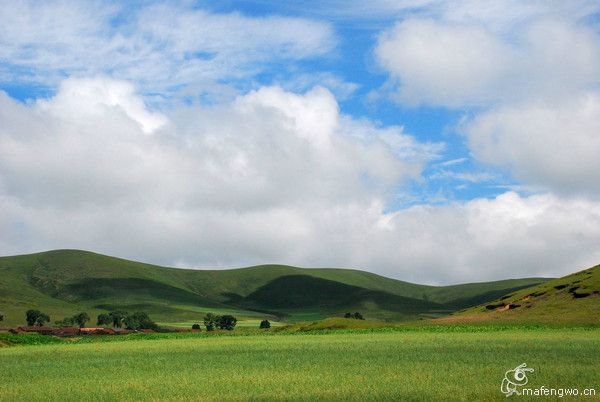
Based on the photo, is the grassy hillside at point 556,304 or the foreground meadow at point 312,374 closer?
the foreground meadow at point 312,374

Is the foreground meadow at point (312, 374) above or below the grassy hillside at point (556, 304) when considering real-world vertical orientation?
below

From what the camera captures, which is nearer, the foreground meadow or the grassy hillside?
the foreground meadow

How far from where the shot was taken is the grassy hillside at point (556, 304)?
335 feet

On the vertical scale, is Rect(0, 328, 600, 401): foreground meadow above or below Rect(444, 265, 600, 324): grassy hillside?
below

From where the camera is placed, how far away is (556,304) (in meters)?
115

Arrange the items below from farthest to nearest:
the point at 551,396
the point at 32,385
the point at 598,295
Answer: the point at 598,295 < the point at 32,385 < the point at 551,396

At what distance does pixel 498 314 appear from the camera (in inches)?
4599

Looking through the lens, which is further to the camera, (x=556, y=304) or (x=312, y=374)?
(x=556, y=304)

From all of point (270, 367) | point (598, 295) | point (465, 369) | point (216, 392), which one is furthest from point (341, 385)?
point (598, 295)

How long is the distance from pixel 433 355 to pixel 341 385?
52.1 feet

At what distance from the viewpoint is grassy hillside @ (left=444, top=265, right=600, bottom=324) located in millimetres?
102188

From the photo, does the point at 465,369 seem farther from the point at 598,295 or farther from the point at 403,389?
the point at 598,295

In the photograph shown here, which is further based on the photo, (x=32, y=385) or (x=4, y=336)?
(x=4, y=336)

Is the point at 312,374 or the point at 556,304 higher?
the point at 556,304
